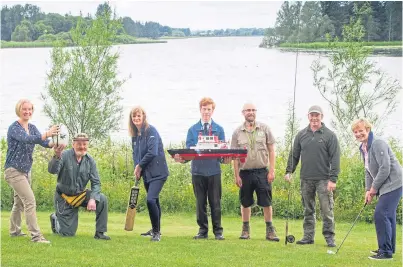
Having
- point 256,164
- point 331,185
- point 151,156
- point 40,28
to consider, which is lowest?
point 331,185

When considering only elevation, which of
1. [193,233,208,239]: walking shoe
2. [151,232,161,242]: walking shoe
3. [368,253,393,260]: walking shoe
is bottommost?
[193,233,208,239]: walking shoe

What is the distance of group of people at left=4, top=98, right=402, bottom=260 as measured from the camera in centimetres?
920

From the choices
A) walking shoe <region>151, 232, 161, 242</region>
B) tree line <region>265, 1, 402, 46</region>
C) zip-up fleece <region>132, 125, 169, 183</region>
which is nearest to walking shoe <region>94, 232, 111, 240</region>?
walking shoe <region>151, 232, 161, 242</region>

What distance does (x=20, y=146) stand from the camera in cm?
921

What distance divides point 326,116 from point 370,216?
2867 centimetres

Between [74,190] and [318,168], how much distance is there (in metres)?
3.06

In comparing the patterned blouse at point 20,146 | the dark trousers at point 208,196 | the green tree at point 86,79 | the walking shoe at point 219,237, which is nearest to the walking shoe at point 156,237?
the dark trousers at point 208,196

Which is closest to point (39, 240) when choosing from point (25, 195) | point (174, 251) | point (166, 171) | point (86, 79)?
point (25, 195)

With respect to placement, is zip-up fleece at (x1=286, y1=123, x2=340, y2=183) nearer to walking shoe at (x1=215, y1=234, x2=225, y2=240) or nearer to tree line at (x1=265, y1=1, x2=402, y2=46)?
walking shoe at (x1=215, y1=234, x2=225, y2=240)

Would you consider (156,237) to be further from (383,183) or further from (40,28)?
(40,28)

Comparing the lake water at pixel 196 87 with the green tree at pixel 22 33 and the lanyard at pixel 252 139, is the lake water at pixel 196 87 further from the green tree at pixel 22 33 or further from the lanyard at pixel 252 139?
the lanyard at pixel 252 139

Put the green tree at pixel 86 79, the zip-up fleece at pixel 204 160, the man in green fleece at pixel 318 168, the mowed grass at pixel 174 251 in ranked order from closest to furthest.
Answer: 1. the mowed grass at pixel 174 251
2. the man in green fleece at pixel 318 168
3. the zip-up fleece at pixel 204 160
4. the green tree at pixel 86 79

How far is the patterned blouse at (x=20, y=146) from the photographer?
9078 mm

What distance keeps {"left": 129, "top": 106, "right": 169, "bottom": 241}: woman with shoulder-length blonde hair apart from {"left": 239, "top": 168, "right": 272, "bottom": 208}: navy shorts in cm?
105
